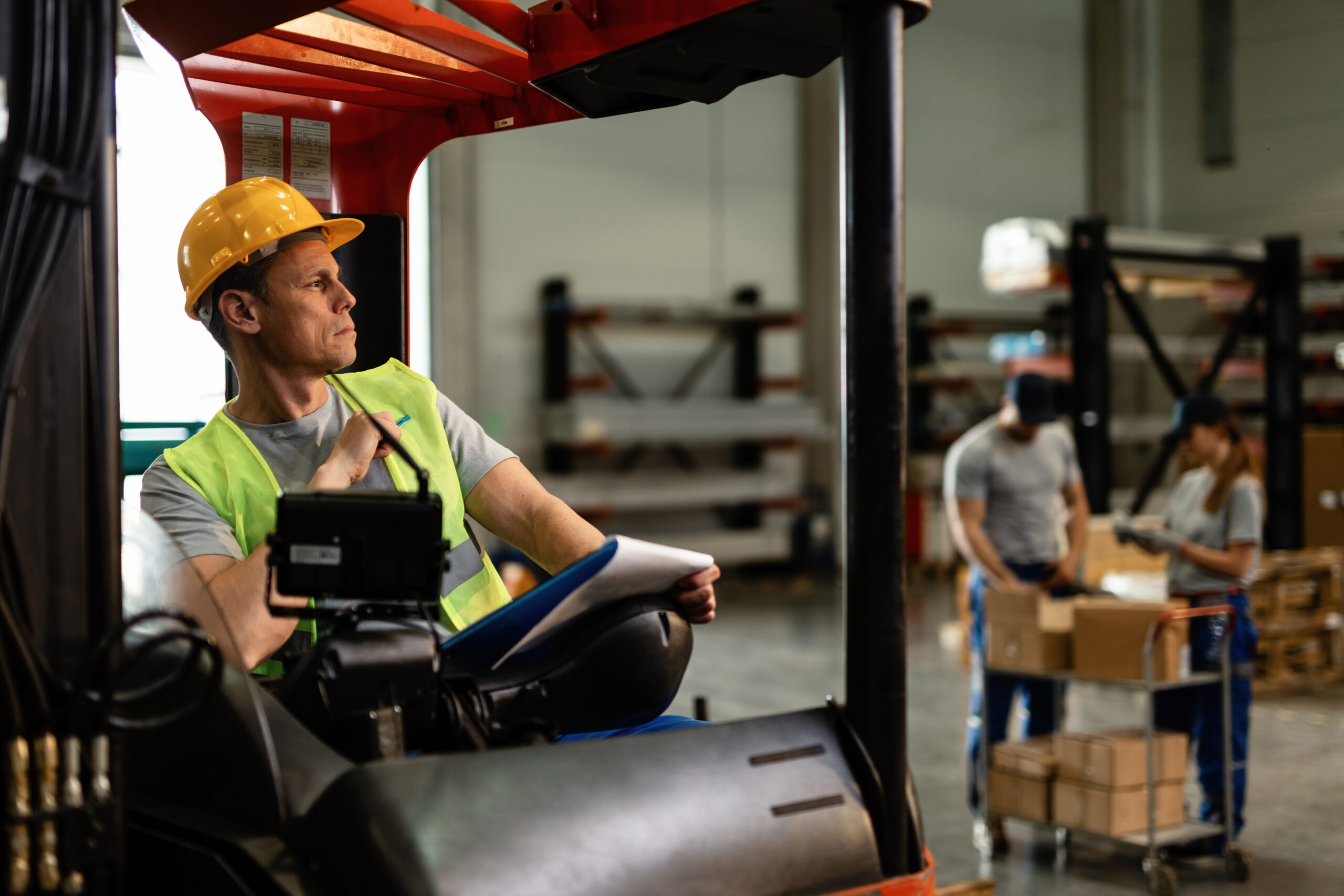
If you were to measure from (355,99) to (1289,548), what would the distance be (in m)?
8.34

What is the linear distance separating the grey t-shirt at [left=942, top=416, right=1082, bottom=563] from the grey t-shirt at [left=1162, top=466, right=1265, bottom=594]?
559 mm

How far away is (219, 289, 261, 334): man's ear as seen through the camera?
196 cm

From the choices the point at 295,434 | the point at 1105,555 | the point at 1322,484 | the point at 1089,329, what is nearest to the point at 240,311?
the point at 295,434

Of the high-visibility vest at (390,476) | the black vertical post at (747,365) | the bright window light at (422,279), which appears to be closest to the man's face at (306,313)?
the high-visibility vest at (390,476)

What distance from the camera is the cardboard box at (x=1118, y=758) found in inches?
182

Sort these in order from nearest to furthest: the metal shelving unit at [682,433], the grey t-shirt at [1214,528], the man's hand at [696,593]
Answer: the man's hand at [696,593] < the grey t-shirt at [1214,528] < the metal shelving unit at [682,433]

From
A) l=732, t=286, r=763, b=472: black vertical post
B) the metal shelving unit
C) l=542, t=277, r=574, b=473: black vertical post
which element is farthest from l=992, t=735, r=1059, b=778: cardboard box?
l=732, t=286, r=763, b=472: black vertical post

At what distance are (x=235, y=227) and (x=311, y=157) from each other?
1.63 ft

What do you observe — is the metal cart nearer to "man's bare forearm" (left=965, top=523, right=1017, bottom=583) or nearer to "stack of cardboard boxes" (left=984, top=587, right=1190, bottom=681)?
"stack of cardboard boxes" (left=984, top=587, right=1190, bottom=681)

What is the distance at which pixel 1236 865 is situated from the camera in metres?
4.67

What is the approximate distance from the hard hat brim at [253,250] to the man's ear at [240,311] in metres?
0.04

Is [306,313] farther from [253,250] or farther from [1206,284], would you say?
[1206,284]

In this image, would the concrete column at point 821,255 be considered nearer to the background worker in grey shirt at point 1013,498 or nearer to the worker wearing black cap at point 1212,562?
the background worker in grey shirt at point 1013,498

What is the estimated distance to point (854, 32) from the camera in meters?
1.44
